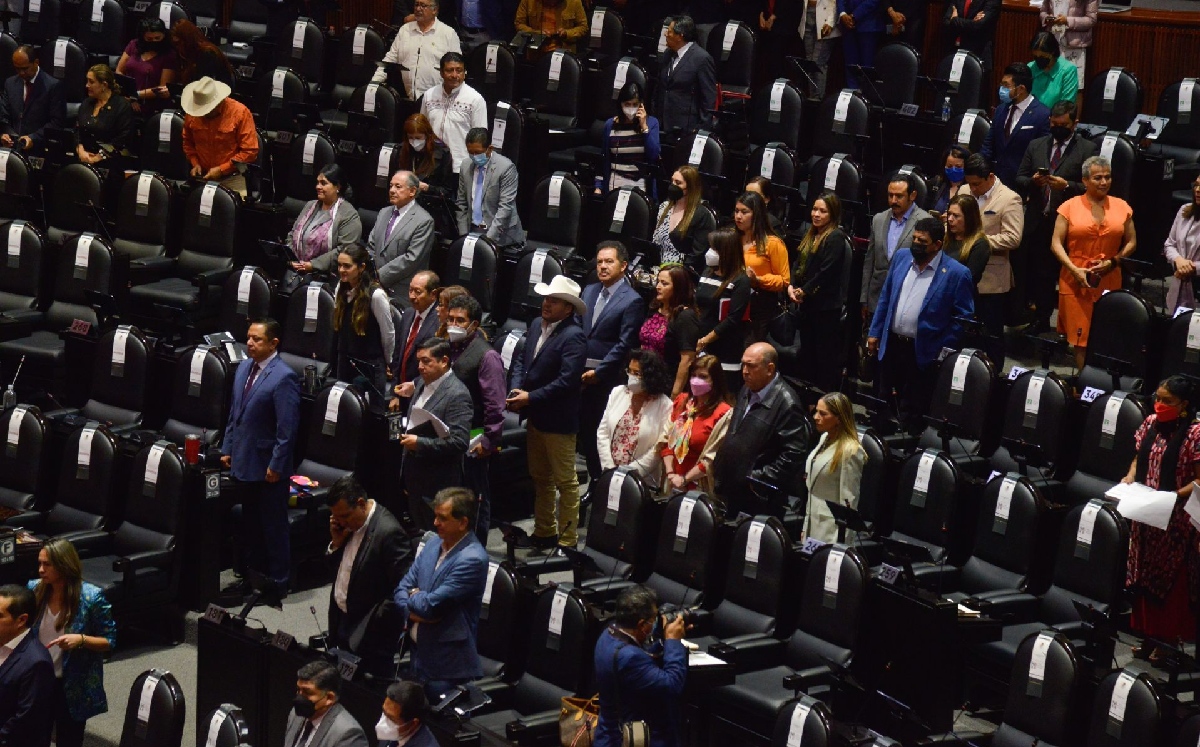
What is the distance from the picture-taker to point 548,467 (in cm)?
927

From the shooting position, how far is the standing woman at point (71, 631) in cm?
748

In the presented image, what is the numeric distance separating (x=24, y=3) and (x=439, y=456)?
823 centimetres

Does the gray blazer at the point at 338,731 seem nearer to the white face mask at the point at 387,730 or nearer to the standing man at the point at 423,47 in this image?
the white face mask at the point at 387,730

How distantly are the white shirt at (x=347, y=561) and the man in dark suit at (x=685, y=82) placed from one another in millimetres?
5026

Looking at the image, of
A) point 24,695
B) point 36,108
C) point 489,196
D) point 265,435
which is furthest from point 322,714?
point 36,108

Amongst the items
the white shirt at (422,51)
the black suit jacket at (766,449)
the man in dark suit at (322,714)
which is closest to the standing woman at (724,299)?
the black suit jacket at (766,449)

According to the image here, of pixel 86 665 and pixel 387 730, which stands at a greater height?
pixel 387 730

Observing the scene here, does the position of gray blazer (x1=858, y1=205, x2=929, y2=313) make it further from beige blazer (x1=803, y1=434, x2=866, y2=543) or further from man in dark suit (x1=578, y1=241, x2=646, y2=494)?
beige blazer (x1=803, y1=434, x2=866, y2=543)

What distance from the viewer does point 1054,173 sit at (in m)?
10.7

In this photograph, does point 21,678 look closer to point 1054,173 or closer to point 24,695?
point 24,695

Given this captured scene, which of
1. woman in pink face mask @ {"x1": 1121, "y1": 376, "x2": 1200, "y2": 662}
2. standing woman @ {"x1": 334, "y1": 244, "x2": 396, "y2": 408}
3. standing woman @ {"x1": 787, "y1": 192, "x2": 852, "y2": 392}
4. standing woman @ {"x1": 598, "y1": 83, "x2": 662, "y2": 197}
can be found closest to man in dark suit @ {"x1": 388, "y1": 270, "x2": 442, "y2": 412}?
standing woman @ {"x1": 334, "y1": 244, "x2": 396, "y2": 408}

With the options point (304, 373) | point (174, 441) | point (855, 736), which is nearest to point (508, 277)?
point (304, 373)

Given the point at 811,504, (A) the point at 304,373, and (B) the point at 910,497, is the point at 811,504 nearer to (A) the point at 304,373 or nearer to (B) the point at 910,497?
(B) the point at 910,497

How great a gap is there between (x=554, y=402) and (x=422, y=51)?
4437 millimetres
